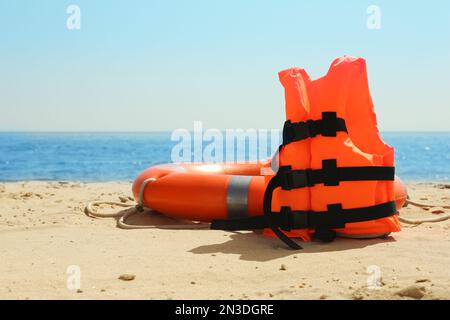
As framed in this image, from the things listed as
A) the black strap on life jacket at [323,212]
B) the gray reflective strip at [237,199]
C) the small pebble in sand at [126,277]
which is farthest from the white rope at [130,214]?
the small pebble in sand at [126,277]

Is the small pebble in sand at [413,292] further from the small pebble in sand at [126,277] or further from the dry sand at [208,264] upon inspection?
the small pebble in sand at [126,277]

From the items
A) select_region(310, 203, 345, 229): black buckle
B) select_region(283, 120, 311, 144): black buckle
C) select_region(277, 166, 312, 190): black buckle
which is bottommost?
select_region(310, 203, 345, 229): black buckle

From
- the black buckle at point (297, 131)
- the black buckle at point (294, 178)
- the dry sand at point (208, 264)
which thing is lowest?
the dry sand at point (208, 264)

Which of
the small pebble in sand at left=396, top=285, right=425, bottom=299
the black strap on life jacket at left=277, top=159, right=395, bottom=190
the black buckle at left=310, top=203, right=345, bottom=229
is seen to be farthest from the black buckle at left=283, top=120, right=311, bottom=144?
the small pebble in sand at left=396, top=285, right=425, bottom=299

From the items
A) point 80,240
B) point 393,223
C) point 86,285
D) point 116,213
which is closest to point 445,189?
point 393,223

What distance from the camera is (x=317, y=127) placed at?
12.5ft

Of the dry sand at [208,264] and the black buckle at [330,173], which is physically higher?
the black buckle at [330,173]

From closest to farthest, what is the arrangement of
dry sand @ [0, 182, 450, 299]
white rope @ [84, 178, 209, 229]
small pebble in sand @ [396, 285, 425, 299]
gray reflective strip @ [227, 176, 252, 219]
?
small pebble in sand @ [396, 285, 425, 299], dry sand @ [0, 182, 450, 299], gray reflective strip @ [227, 176, 252, 219], white rope @ [84, 178, 209, 229]

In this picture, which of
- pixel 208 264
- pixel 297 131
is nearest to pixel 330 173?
pixel 297 131

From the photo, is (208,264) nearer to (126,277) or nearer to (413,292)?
(126,277)

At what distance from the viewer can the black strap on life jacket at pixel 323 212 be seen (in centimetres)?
372

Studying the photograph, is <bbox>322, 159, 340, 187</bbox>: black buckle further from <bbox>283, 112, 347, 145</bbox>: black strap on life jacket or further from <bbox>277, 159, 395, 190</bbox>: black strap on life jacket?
<bbox>283, 112, 347, 145</bbox>: black strap on life jacket

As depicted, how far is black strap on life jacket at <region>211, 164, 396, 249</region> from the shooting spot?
A: 372 cm

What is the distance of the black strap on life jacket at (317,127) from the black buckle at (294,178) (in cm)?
23
